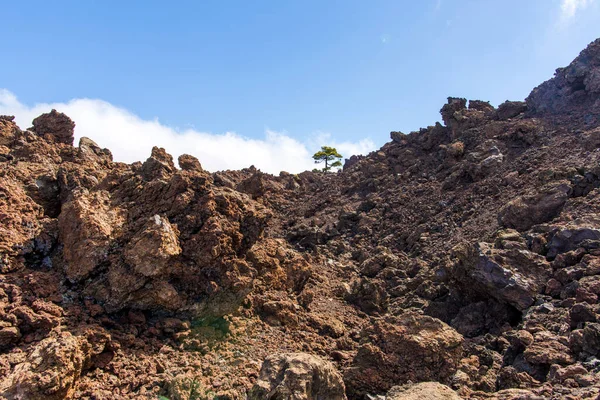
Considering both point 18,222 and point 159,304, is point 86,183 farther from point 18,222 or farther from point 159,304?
point 159,304

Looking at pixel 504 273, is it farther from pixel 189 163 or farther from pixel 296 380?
pixel 189 163

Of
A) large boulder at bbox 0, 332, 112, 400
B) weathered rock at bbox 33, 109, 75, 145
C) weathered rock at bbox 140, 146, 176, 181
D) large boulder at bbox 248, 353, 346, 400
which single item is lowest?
large boulder at bbox 248, 353, 346, 400

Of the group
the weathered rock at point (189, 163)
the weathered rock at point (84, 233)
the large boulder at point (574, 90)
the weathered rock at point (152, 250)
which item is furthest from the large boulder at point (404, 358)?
the large boulder at point (574, 90)

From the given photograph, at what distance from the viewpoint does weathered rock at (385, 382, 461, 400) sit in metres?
6.00

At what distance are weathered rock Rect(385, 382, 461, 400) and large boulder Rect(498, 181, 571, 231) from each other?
28.9 feet

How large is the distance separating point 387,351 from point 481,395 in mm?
1710

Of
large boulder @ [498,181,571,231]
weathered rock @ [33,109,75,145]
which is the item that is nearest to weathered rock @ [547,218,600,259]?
large boulder @ [498,181,571,231]

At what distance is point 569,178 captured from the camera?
14.4 meters

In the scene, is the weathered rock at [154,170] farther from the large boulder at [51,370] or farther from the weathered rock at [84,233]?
the large boulder at [51,370]

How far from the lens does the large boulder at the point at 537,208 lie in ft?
42.7

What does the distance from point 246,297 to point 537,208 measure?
993 centimetres

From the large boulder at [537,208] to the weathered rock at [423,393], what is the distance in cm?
880

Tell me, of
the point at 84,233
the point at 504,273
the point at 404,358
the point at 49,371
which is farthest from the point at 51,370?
the point at 504,273

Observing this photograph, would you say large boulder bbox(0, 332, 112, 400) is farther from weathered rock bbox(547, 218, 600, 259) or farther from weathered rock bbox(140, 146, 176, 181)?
weathered rock bbox(547, 218, 600, 259)
